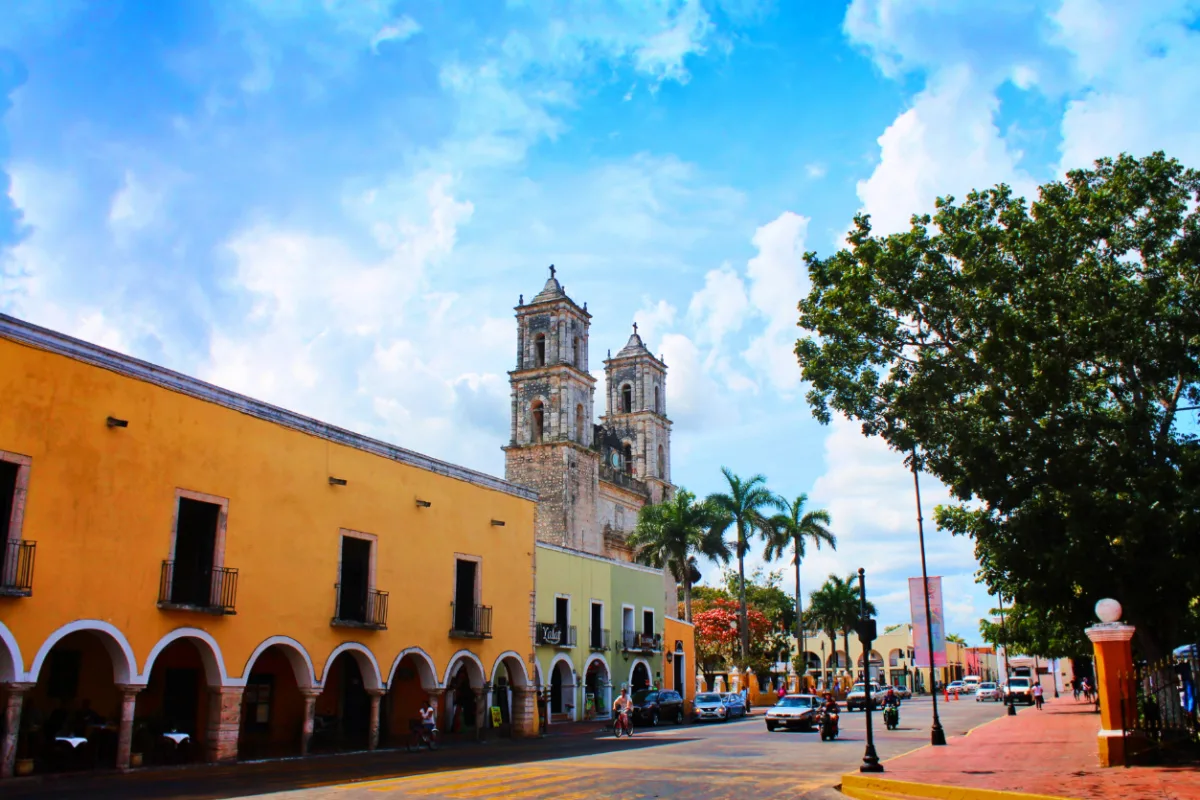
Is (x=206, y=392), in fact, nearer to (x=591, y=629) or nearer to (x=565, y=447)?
(x=591, y=629)

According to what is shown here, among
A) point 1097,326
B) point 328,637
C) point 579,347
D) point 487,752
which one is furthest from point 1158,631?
point 579,347

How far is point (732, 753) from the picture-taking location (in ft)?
71.3

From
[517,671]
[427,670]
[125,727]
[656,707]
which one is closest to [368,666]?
[427,670]

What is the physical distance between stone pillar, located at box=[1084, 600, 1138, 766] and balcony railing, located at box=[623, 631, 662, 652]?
25064mm

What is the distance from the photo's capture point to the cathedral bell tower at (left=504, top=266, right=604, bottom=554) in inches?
1991

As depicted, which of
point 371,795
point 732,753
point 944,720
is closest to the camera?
point 371,795

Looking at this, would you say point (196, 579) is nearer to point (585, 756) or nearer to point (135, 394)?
point (135, 394)

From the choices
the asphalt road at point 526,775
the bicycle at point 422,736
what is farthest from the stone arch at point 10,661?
the bicycle at point 422,736

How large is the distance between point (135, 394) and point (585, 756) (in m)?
11.8

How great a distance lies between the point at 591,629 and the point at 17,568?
Result: 23.6 metres

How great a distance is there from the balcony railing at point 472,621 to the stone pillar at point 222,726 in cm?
764

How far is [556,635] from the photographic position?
110 feet

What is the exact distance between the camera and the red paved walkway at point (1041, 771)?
12766 mm

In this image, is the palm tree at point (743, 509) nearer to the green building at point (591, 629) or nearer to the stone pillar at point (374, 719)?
the green building at point (591, 629)
